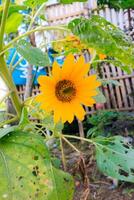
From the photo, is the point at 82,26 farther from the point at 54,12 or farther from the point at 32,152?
the point at 54,12

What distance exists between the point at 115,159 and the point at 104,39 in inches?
8.8

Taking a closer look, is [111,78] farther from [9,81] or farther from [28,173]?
[28,173]

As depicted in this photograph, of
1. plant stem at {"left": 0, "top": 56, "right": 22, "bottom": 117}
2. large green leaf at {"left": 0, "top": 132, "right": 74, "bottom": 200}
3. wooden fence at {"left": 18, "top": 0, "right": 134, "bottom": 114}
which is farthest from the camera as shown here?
wooden fence at {"left": 18, "top": 0, "right": 134, "bottom": 114}

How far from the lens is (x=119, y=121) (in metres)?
2.95

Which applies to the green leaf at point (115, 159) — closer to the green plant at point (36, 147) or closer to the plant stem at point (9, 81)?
the green plant at point (36, 147)

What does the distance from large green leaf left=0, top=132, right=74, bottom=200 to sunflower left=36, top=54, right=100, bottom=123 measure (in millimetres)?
94

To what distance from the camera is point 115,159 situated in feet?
2.05

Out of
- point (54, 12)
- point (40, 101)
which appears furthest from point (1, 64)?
point (54, 12)

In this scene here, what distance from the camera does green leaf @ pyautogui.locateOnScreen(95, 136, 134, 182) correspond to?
594 millimetres

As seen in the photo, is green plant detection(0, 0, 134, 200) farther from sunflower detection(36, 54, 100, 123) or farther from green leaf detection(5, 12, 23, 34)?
green leaf detection(5, 12, 23, 34)

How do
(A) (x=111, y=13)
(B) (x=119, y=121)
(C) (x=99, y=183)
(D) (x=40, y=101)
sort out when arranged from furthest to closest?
1. (A) (x=111, y=13)
2. (B) (x=119, y=121)
3. (C) (x=99, y=183)
4. (D) (x=40, y=101)

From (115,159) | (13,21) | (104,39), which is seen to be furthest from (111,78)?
(104,39)

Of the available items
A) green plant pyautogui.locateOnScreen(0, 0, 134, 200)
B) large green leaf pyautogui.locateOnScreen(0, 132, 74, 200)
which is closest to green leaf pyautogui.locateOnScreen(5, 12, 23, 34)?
green plant pyautogui.locateOnScreen(0, 0, 134, 200)

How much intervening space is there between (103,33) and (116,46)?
3 centimetres
